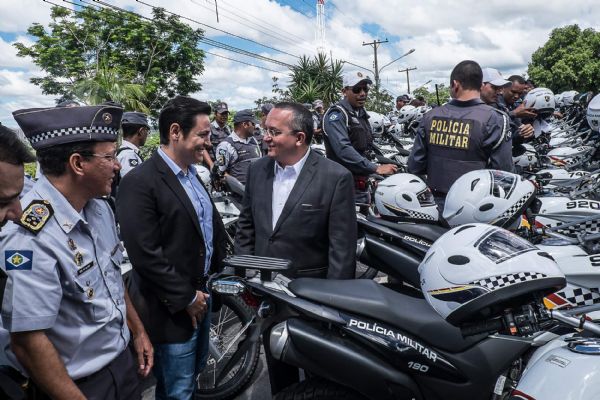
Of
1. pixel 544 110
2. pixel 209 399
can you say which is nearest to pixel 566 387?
pixel 209 399

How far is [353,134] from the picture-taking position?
15.2 feet

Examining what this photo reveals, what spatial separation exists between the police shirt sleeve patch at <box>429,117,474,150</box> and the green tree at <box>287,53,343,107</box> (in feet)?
86.0

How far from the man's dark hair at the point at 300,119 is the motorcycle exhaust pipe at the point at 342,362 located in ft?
3.55

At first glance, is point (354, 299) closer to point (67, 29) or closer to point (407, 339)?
point (407, 339)

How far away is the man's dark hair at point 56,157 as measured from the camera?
150cm

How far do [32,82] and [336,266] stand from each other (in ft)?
72.1

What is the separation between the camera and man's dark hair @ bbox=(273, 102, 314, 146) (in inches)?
97.0

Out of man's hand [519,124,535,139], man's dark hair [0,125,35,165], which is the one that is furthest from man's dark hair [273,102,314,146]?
man's hand [519,124,535,139]

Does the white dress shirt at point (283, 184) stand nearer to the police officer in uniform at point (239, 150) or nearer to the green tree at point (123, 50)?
the police officer in uniform at point (239, 150)

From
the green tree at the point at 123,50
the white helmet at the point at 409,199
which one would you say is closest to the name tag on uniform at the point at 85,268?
the white helmet at the point at 409,199

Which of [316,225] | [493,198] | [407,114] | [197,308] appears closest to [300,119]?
[316,225]

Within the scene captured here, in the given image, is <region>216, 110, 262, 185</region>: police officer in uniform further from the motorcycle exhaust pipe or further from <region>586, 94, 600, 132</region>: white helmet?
the motorcycle exhaust pipe

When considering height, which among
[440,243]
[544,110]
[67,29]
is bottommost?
[440,243]

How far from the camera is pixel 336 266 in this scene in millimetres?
2377
